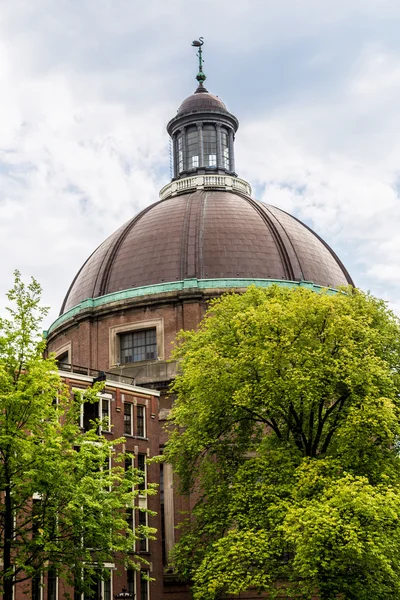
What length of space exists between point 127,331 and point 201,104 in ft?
75.1

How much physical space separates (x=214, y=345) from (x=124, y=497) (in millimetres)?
8501

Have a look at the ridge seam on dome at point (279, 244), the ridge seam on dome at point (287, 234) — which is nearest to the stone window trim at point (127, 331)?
the ridge seam on dome at point (279, 244)

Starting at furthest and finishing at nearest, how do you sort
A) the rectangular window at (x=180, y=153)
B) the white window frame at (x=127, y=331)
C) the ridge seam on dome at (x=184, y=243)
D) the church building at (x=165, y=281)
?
the rectangular window at (x=180, y=153), the ridge seam on dome at (x=184, y=243), the white window frame at (x=127, y=331), the church building at (x=165, y=281)

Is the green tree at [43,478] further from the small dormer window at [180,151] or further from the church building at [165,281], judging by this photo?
the small dormer window at [180,151]

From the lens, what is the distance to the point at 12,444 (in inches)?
1109

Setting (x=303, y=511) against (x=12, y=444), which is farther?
(x=303, y=511)

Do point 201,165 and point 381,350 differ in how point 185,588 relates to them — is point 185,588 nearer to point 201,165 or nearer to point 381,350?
point 381,350

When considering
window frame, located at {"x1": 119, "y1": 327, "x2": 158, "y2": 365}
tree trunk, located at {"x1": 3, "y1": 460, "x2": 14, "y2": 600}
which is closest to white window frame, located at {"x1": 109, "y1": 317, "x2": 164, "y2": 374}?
window frame, located at {"x1": 119, "y1": 327, "x2": 158, "y2": 365}

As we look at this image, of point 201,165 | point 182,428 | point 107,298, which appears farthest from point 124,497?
point 201,165

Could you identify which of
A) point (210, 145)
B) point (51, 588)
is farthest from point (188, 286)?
point (51, 588)

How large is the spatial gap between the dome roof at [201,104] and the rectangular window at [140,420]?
30.4m

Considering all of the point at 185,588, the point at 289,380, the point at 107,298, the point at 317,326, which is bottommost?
the point at 185,588

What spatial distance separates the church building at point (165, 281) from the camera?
4947 centimetres

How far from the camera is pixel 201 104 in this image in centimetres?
7038
